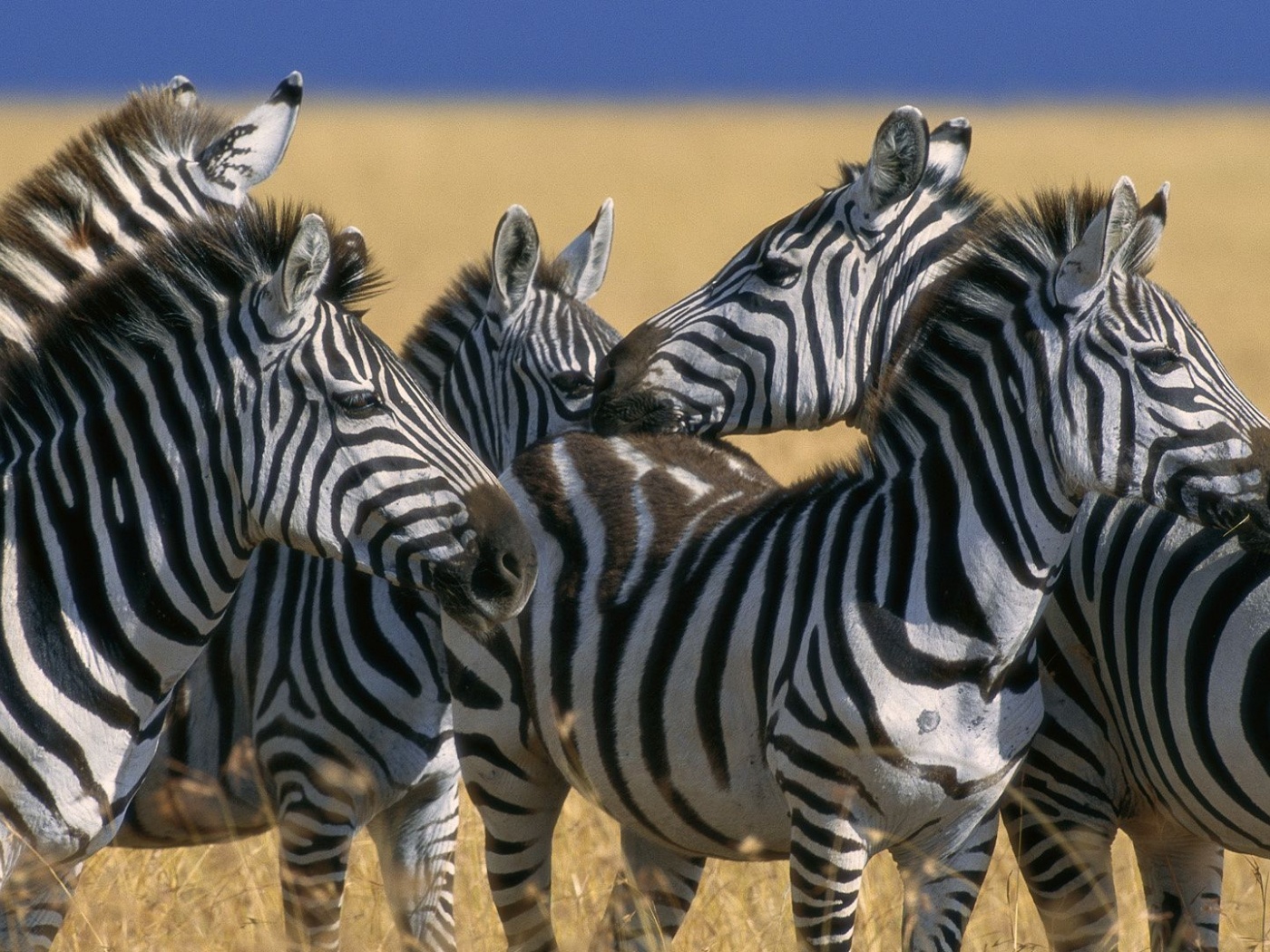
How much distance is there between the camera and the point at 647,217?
34188 mm

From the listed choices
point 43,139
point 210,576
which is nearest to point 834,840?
point 210,576

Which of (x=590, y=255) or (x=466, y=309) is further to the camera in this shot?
(x=590, y=255)

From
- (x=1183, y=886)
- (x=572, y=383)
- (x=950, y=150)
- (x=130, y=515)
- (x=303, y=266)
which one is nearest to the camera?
(x=303, y=266)

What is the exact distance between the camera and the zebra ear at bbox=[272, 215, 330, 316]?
3.97 m

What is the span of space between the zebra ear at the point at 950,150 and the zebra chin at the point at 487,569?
8.58ft

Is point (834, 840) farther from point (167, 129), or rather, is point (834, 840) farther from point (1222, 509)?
point (167, 129)

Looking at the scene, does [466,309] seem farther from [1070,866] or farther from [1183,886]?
[1183,886]

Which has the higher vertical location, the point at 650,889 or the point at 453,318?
the point at 453,318

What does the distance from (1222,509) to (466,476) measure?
6.58ft

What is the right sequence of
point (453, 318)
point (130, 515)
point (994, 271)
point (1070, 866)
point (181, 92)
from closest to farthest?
1. point (130, 515)
2. point (994, 271)
3. point (1070, 866)
4. point (453, 318)
5. point (181, 92)

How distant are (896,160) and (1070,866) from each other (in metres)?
2.45

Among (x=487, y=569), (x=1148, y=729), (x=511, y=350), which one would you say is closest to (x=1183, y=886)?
(x=1148, y=729)

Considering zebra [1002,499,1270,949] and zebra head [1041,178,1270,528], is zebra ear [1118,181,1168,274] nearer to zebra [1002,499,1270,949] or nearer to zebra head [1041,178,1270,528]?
zebra head [1041,178,1270,528]

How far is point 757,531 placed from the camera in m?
4.97
